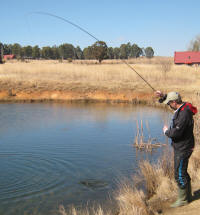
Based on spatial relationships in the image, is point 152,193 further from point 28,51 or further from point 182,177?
point 28,51

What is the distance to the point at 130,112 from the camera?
1761cm

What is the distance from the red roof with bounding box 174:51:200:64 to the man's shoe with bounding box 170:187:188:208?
55116 millimetres

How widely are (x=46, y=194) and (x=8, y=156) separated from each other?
3.02m

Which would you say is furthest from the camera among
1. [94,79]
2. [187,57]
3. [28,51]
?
[28,51]

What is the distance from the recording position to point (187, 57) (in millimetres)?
58188

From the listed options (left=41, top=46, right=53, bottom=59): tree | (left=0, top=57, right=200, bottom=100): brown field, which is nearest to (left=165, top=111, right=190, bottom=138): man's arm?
(left=0, top=57, right=200, bottom=100): brown field

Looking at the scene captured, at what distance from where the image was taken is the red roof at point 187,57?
5725cm

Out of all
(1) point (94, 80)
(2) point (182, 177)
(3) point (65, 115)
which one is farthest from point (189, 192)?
(1) point (94, 80)

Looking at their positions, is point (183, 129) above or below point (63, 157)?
above

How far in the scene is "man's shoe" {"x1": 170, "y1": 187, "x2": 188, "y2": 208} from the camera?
15.3 feet

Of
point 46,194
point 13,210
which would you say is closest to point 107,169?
point 46,194

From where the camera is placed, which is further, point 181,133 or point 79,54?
point 79,54

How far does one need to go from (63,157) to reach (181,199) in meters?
4.81

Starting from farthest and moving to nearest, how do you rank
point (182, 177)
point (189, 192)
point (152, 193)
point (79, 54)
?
point (79, 54) → point (152, 193) → point (189, 192) → point (182, 177)
